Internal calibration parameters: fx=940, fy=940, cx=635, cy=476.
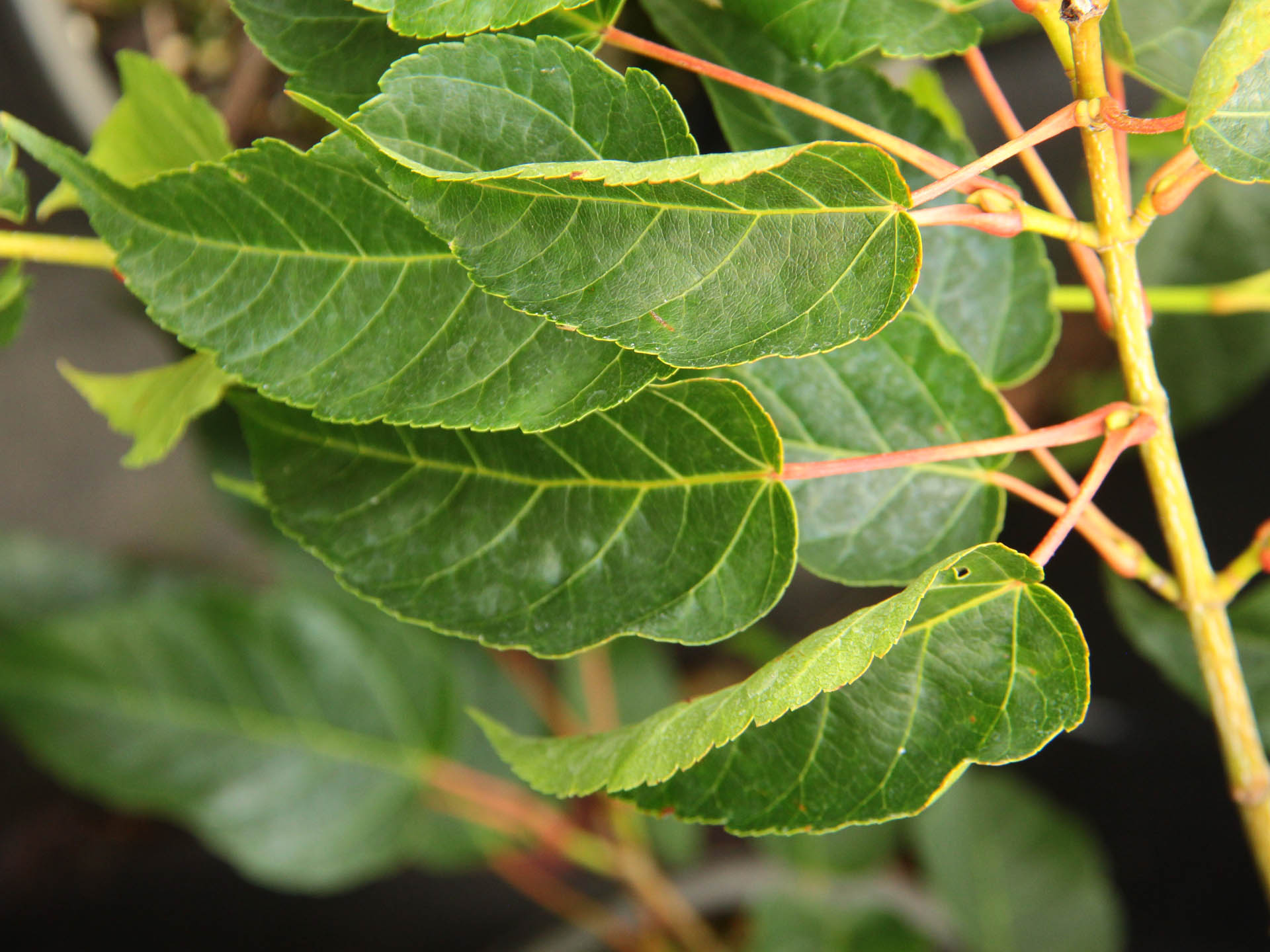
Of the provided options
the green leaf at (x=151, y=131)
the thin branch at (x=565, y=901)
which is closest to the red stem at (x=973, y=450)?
the green leaf at (x=151, y=131)

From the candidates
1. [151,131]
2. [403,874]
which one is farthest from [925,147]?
[403,874]

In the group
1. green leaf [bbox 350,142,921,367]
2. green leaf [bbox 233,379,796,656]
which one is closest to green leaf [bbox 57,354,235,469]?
green leaf [bbox 233,379,796,656]

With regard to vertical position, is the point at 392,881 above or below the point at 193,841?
below

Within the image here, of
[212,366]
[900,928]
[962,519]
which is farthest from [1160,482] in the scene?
[900,928]

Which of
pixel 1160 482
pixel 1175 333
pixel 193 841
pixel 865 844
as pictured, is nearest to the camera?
pixel 1160 482

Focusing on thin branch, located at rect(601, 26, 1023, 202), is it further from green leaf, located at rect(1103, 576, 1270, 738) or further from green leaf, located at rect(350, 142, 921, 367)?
green leaf, located at rect(1103, 576, 1270, 738)

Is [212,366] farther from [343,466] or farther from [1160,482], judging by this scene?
[1160,482]
